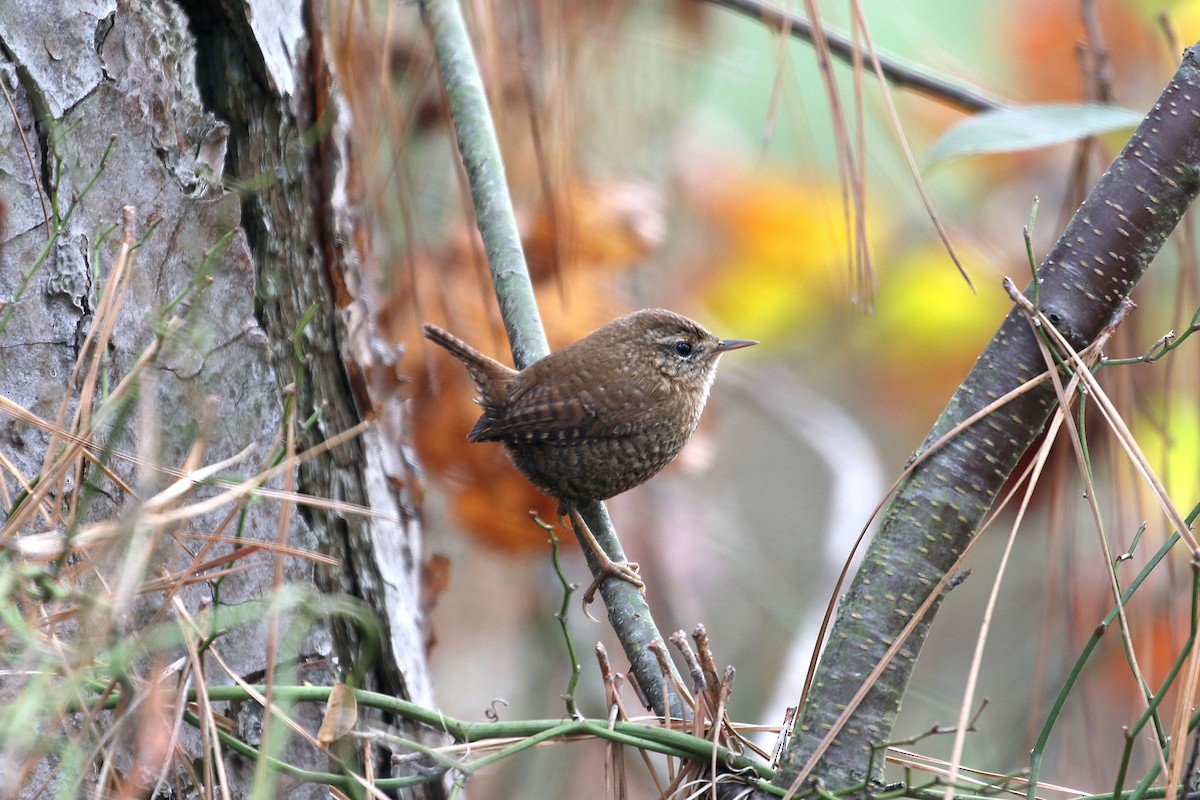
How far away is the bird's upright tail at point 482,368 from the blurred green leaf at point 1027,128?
1.16 meters

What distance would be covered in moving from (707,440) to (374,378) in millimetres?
1690

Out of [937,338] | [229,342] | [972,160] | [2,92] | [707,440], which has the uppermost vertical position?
[972,160]

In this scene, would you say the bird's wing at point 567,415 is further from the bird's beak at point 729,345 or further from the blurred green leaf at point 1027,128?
the blurred green leaf at point 1027,128

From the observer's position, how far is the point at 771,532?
6594 mm

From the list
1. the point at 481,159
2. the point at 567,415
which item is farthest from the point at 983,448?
the point at 567,415

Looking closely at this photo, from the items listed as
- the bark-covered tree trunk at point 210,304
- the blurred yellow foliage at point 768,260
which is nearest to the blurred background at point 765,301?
the blurred yellow foliage at point 768,260

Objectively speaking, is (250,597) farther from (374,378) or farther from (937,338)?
(937,338)

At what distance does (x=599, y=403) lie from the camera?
2754 millimetres

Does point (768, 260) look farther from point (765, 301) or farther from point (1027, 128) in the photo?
point (1027, 128)

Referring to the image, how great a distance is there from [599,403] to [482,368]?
321 millimetres

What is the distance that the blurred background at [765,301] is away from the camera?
2365 mm

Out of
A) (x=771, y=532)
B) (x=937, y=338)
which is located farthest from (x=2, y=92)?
(x=771, y=532)

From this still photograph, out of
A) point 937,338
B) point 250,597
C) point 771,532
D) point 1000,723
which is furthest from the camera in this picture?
point 771,532

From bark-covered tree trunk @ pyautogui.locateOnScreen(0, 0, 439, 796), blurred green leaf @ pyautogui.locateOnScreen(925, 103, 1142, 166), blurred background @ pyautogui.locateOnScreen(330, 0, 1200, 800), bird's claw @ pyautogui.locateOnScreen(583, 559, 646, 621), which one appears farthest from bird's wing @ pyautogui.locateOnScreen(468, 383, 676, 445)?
blurred green leaf @ pyautogui.locateOnScreen(925, 103, 1142, 166)
